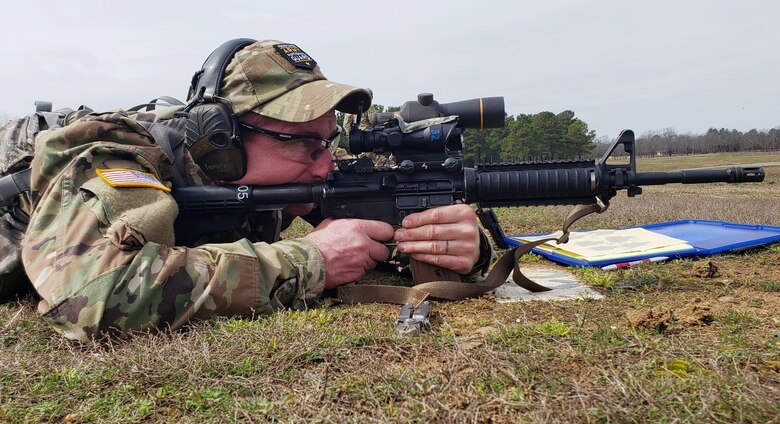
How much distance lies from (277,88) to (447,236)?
146 centimetres

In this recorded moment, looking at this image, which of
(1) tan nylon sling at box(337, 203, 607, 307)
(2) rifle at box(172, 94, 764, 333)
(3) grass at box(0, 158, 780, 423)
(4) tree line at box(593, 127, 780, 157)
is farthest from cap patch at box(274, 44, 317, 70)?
(4) tree line at box(593, 127, 780, 157)

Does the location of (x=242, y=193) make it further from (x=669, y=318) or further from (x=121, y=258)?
(x=669, y=318)

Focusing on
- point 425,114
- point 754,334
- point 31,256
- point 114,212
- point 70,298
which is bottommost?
point 754,334

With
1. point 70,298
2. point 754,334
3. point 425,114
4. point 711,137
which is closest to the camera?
point 754,334

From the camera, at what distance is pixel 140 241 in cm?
254

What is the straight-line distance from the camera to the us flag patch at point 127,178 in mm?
2621

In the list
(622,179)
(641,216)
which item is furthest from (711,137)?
(622,179)

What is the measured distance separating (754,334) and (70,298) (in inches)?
116

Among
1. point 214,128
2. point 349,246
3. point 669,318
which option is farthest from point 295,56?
point 669,318

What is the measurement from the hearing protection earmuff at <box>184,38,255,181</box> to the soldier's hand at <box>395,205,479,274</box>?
124 cm

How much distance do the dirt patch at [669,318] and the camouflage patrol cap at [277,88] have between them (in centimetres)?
210

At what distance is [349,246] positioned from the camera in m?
3.19

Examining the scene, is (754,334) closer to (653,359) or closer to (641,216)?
(653,359)

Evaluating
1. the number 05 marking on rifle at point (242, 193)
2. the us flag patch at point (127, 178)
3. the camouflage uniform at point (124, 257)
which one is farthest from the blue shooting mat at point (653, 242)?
the us flag patch at point (127, 178)
